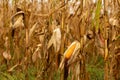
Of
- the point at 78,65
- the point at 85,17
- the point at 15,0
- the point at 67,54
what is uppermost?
the point at 15,0

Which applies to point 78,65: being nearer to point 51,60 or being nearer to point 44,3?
point 51,60

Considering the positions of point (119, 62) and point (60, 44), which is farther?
point (119, 62)

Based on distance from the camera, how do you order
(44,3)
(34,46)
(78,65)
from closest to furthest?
(78,65) → (34,46) → (44,3)

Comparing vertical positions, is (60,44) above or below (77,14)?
below

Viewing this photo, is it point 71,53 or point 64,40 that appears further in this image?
point 64,40

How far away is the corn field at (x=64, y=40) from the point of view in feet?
4.36

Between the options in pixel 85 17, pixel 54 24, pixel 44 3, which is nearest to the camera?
pixel 85 17

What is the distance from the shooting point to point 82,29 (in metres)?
1.38

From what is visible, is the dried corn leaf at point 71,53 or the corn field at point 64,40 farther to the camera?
the corn field at point 64,40

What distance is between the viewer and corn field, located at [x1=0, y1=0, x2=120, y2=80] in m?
1.33

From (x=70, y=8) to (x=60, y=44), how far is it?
1.58 feet

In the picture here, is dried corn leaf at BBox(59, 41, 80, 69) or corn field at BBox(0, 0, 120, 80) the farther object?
corn field at BBox(0, 0, 120, 80)

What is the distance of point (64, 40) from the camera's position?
5.04 feet

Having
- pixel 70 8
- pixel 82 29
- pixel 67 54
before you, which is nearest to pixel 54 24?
pixel 70 8
